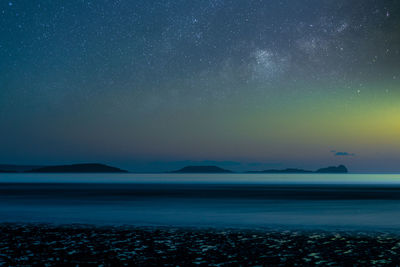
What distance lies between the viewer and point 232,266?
14852mm

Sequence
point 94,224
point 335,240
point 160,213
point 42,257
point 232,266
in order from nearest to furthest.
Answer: point 232,266
point 42,257
point 335,240
point 94,224
point 160,213

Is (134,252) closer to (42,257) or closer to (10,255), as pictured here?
(42,257)

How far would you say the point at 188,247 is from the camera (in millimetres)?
18750

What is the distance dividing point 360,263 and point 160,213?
73.3ft

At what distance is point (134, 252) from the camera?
17.5 metres

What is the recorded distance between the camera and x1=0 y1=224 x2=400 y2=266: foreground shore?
51.5ft

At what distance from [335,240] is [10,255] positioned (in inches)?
560

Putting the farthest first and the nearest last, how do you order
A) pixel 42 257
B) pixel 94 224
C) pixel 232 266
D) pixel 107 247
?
pixel 94 224
pixel 107 247
pixel 42 257
pixel 232 266

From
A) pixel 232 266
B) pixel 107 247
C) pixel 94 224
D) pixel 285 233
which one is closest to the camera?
pixel 232 266

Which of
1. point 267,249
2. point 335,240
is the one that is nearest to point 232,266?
point 267,249

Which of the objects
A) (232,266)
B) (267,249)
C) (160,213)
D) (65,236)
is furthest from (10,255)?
(160,213)

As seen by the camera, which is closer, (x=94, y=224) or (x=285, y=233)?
(x=285, y=233)

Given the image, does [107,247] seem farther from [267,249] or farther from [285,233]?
[285,233]

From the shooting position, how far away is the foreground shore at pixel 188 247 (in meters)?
15.7
